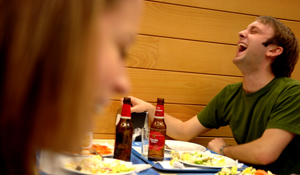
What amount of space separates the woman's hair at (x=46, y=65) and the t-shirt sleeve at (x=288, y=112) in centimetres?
171

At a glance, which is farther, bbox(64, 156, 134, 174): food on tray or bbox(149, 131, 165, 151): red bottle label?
bbox(149, 131, 165, 151): red bottle label

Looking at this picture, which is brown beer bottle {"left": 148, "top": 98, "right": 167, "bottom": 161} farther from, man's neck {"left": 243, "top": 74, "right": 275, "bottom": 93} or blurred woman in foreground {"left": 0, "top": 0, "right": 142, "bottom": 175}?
blurred woman in foreground {"left": 0, "top": 0, "right": 142, "bottom": 175}

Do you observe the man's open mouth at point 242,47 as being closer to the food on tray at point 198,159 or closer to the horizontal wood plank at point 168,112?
the horizontal wood plank at point 168,112

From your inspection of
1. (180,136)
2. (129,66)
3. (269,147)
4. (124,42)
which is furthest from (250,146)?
(124,42)

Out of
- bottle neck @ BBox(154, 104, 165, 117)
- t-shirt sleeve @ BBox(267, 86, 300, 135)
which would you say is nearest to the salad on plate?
bottle neck @ BBox(154, 104, 165, 117)

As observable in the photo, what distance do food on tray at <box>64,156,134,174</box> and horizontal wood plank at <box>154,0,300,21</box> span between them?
1.47 metres

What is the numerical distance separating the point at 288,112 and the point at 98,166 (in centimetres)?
118

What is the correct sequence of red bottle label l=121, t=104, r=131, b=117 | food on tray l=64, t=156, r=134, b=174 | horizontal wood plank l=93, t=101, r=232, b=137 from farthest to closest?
horizontal wood plank l=93, t=101, r=232, b=137 < red bottle label l=121, t=104, r=131, b=117 < food on tray l=64, t=156, r=134, b=174

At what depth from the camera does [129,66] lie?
2303 mm

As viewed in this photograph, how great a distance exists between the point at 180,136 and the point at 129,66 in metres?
0.62

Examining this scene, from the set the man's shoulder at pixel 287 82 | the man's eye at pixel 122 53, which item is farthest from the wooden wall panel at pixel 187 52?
the man's eye at pixel 122 53

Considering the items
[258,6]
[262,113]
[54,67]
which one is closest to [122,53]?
[54,67]

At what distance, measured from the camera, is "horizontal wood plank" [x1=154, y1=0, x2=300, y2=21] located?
2453 millimetres

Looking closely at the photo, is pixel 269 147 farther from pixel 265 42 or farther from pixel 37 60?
pixel 37 60
